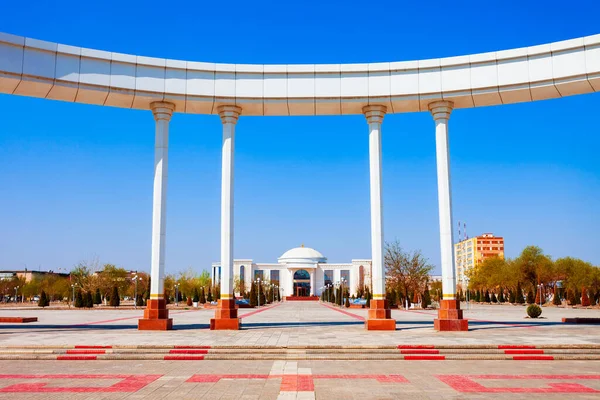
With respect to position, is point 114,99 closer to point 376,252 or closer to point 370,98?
point 370,98

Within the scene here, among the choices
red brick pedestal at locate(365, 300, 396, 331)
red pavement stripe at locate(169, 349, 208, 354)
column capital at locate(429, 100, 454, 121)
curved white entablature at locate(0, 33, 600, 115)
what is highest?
curved white entablature at locate(0, 33, 600, 115)

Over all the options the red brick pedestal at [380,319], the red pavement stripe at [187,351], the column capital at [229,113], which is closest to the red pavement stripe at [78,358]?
the red pavement stripe at [187,351]

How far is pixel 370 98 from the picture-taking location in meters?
21.5

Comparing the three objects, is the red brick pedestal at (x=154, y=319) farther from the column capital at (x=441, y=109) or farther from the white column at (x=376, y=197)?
the column capital at (x=441, y=109)

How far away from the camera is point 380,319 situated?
2039cm

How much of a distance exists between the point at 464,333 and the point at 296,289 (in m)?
133

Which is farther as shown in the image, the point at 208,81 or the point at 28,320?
the point at 28,320

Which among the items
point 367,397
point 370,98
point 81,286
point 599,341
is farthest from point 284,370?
point 81,286

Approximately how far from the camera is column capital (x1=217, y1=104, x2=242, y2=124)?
21828mm

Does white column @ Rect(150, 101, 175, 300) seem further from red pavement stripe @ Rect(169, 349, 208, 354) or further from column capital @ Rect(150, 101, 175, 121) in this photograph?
red pavement stripe @ Rect(169, 349, 208, 354)

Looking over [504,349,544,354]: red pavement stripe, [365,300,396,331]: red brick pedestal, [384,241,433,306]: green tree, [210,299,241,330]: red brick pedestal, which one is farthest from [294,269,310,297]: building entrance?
[504,349,544,354]: red pavement stripe

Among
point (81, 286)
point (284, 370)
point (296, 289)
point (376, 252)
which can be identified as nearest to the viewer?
point (284, 370)

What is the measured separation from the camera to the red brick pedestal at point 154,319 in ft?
66.2

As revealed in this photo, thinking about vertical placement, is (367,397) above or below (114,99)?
below
